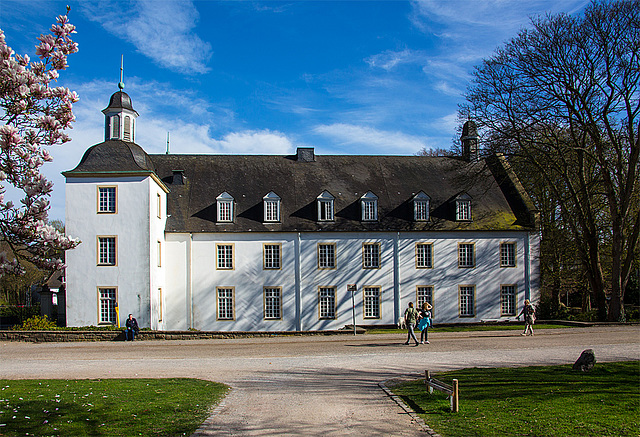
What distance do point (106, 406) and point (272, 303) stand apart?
22548 millimetres

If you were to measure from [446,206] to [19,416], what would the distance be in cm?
2939

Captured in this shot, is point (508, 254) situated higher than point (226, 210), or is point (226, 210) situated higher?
point (226, 210)

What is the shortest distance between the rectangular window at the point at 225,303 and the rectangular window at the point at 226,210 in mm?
4092

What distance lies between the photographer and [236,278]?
33.0 metres

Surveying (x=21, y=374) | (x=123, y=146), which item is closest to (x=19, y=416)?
(x=21, y=374)

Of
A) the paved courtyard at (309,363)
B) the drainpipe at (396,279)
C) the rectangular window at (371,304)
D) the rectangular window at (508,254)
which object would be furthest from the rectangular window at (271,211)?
the rectangular window at (508,254)

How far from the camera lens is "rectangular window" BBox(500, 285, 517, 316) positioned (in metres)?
34.8

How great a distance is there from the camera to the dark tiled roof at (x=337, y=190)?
3384cm

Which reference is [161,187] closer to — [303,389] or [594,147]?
[303,389]

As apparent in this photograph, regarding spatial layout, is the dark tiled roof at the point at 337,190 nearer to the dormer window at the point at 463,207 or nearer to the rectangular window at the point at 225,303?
the dormer window at the point at 463,207

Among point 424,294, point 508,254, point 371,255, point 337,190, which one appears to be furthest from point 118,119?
point 508,254

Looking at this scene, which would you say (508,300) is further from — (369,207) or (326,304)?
(326,304)

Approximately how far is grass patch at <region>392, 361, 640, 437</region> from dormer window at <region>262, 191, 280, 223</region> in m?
20.0

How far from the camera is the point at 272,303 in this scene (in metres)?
33.1
